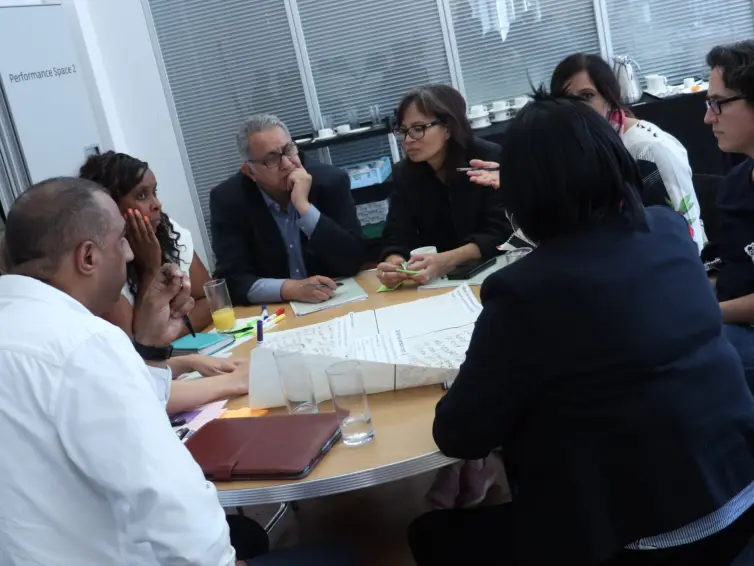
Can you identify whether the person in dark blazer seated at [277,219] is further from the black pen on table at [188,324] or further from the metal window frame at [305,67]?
the metal window frame at [305,67]

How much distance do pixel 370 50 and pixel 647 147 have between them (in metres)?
2.94

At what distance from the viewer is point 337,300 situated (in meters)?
2.53

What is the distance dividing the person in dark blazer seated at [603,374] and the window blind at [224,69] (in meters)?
4.15

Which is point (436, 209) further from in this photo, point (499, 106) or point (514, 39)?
point (514, 39)

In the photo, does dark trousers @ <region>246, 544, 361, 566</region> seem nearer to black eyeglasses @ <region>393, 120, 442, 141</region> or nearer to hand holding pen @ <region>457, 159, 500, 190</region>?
hand holding pen @ <region>457, 159, 500, 190</region>

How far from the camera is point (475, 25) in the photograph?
508 cm

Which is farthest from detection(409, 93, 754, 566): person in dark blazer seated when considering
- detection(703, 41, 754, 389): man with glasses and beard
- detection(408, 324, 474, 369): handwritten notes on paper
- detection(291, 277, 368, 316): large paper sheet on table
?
detection(291, 277, 368, 316): large paper sheet on table

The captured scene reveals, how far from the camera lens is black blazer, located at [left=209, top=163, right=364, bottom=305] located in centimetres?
296

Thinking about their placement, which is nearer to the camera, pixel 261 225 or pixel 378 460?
pixel 378 460

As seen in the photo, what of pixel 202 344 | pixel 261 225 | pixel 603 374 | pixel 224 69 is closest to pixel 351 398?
pixel 603 374

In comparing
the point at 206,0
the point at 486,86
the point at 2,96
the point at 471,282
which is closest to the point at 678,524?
the point at 471,282

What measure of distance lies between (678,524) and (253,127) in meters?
2.11

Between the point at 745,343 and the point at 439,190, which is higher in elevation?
the point at 439,190

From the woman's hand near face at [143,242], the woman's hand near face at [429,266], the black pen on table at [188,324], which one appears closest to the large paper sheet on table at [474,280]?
the woman's hand near face at [429,266]
